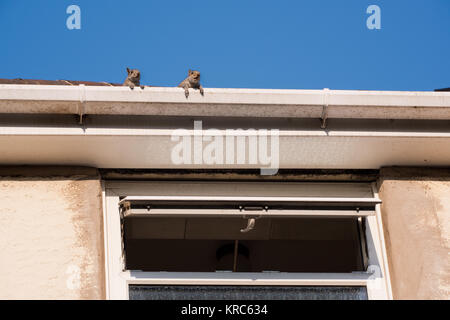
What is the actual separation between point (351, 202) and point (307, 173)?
20.3 inches

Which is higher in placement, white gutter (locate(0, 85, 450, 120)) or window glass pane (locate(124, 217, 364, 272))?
white gutter (locate(0, 85, 450, 120))

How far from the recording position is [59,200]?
470 cm

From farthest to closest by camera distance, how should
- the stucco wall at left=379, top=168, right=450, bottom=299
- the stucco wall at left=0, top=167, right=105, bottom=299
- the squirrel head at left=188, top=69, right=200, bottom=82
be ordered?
1. the squirrel head at left=188, top=69, right=200, bottom=82
2. the stucco wall at left=379, top=168, right=450, bottom=299
3. the stucco wall at left=0, top=167, right=105, bottom=299

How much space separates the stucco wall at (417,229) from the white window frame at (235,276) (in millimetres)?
72

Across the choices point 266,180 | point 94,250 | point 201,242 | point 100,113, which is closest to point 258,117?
point 266,180

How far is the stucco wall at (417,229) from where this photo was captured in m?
4.50

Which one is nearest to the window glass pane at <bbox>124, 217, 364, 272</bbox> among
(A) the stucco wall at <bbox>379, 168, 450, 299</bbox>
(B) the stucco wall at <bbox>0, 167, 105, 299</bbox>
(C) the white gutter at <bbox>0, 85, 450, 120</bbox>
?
(A) the stucco wall at <bbox>379, 168, 450, 299</bbox>

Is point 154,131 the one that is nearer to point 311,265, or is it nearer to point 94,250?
point 94,250

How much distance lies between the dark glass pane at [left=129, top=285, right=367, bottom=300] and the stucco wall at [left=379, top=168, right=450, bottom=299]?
0.38 metres

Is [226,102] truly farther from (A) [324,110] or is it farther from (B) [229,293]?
(B) [229,293]

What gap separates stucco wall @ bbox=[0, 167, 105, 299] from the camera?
438 cm

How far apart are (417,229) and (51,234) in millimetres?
2061

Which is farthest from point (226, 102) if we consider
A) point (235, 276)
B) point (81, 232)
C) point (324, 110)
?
point (81, 232)

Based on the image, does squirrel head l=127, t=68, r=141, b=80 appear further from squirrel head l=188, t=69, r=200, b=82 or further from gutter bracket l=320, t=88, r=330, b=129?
gutter bracket l=320, t=88, r=330, b=129
